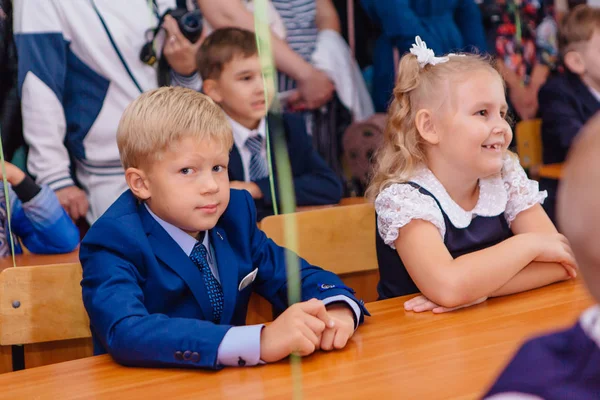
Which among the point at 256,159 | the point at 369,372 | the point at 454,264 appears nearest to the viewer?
the point at 369,372

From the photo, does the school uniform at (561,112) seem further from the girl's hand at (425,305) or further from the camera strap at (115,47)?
the girl's hand at (425,305)

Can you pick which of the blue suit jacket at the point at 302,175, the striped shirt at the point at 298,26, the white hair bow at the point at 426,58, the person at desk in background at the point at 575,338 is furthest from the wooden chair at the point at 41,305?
the striped shirt at the point at 298,26

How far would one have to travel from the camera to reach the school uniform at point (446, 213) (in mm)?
1495

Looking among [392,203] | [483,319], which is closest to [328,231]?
[392,203]

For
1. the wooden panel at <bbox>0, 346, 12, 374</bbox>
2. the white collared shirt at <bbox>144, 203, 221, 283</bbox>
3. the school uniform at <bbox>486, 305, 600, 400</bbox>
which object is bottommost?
the wooden panel at <bbox>0, 346, 12, 374</bbox>

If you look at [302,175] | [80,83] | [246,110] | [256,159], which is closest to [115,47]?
[80,83]

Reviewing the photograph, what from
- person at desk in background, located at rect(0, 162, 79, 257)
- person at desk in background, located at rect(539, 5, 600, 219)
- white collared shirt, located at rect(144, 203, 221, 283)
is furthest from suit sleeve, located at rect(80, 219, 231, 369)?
person at desk in background, located at rect(539, 5, 600, 219)

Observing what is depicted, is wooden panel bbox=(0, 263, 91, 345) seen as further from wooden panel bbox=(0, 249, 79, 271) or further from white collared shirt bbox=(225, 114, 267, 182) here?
white collared shirt bbox=(225, 114, 267, 182)

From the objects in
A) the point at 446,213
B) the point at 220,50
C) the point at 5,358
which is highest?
the point at 220,50

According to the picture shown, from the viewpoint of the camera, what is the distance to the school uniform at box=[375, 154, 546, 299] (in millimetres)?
1495

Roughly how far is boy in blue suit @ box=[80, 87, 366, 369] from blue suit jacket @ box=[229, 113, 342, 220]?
40.2 inches

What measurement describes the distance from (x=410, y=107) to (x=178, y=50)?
1145mm

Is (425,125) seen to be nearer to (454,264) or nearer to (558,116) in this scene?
(454,264)

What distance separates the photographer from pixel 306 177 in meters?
2.64
